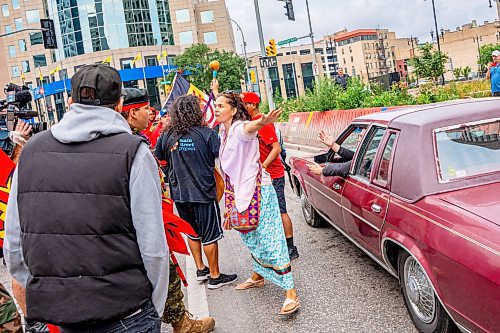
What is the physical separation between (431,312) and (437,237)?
691 mm

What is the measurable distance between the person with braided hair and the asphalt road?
1.77 feet

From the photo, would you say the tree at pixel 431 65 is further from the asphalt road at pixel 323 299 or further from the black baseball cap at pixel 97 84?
the black baseball cap at pixel 97 84

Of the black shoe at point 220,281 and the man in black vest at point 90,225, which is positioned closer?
the man in black vest at point 90,225

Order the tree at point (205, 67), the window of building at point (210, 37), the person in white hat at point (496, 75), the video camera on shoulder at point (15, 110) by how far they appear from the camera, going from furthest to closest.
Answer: the window of building at point (210, 37), the tree at point (205, 67), the person in white hat at point (496, 75), the video camera on shoulder at point (15, 110)

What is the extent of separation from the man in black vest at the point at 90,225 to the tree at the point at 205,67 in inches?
1790

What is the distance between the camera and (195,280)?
524cm

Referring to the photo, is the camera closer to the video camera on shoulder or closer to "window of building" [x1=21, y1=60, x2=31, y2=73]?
the video camera on shoulder

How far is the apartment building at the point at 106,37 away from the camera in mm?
61469

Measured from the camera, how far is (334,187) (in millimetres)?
4930

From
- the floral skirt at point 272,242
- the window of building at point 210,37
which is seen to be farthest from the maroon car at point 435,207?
the window of building at point 210,37

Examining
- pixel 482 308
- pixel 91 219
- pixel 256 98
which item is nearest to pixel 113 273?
pixel 91 219

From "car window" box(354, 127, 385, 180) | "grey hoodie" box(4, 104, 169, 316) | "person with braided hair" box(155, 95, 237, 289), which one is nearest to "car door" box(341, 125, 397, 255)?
"car window" box(354, 127, 385, 180)

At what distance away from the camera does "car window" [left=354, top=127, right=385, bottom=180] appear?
426cm

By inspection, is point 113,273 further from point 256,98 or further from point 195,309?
point 256,98
